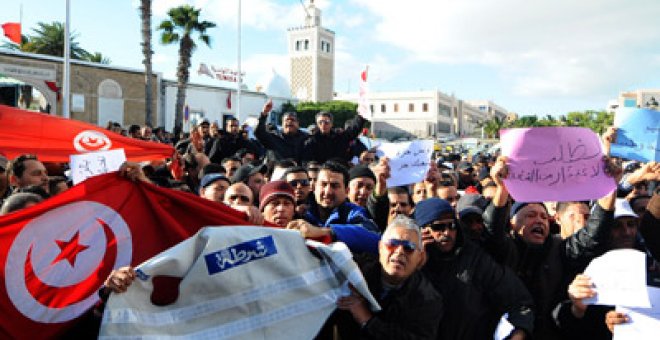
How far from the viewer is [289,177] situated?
466 cm

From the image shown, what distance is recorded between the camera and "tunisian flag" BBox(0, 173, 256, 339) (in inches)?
106

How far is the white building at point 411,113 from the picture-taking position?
8681cm

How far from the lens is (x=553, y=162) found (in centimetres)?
363

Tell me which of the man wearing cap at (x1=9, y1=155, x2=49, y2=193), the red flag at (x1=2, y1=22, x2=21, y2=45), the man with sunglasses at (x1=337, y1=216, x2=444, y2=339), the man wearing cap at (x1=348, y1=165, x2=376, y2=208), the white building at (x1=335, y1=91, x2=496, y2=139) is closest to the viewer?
the man with sunglasses at (x1=337, y1=216, x2=444, y2=339)

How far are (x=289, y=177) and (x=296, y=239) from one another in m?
2.06

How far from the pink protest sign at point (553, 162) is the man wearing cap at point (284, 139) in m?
3.73

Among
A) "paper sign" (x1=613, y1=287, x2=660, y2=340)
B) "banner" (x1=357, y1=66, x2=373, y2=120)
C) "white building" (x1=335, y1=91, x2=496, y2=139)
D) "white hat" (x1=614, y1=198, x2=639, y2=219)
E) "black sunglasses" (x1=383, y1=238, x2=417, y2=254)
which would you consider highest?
"white building" (x1=335, y1=91, x2=496, y2=139)

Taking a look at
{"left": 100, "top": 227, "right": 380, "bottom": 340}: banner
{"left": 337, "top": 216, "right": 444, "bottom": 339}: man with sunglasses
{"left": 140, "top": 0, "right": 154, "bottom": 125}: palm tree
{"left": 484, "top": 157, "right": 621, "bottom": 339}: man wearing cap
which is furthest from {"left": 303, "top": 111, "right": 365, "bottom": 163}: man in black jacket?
{"left": 140, "top": 0, "right": 154, "bottom": 125}: palm tree

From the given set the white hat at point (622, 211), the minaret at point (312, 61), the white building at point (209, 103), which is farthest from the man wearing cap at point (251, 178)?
the minaret at point (312, 61)

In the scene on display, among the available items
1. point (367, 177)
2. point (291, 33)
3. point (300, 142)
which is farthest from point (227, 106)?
point (291, 33)

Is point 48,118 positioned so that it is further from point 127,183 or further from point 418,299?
point 418,299

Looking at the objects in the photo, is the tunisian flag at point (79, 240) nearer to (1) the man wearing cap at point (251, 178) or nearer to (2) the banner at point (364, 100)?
(1) the man wearing cap at point (251, 178)

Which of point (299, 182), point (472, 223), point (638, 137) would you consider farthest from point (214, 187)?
point (638, 137)

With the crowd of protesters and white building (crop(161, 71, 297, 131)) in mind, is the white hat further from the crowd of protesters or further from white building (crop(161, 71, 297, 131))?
white building (crop(161, 71, 297, 131))
